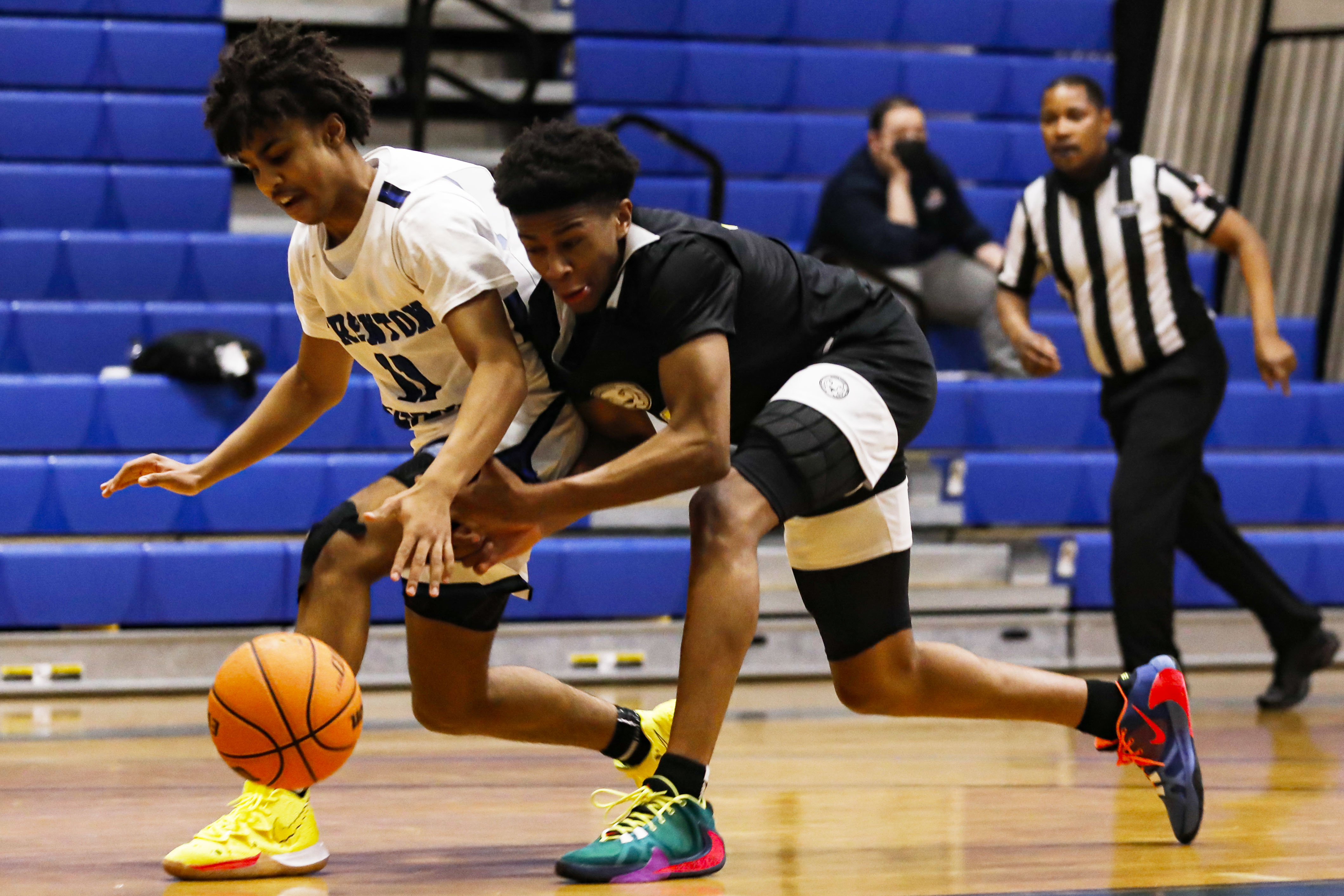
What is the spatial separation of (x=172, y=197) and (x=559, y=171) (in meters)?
4.70

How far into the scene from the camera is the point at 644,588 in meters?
5.21

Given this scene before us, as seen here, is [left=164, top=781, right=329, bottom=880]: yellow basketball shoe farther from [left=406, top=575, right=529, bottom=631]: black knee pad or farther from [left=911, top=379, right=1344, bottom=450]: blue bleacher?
[left=911, top=379, right=1344, bottom=450]: blue bleacher

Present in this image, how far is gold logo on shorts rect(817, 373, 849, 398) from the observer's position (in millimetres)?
2527

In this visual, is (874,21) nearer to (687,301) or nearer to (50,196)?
(50,196)

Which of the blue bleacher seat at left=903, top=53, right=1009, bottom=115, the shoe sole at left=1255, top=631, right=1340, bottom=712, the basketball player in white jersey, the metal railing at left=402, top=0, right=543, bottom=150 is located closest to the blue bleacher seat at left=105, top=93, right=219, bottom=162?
the metal railing at left=402, top=0, right=543, bottom=150

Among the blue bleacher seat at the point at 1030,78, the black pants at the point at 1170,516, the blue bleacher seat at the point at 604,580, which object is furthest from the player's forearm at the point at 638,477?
the blue bleacher seat at the point at 1030,78

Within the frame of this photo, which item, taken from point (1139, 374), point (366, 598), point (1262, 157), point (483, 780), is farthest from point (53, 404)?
point (1262, 157)

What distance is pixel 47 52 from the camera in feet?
22.0

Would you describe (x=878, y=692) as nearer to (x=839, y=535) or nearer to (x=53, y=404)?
(x=839, y=535)

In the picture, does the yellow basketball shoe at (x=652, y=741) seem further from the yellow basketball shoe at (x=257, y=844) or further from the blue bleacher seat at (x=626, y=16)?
the blue bleacher seat at (x=626, y=16)

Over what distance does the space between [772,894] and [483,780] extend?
1329 mm

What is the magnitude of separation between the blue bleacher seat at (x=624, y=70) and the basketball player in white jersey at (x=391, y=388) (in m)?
4.61

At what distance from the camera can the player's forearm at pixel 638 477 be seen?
232 cm

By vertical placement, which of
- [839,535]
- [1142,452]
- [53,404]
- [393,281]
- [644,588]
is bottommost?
[644,588]
